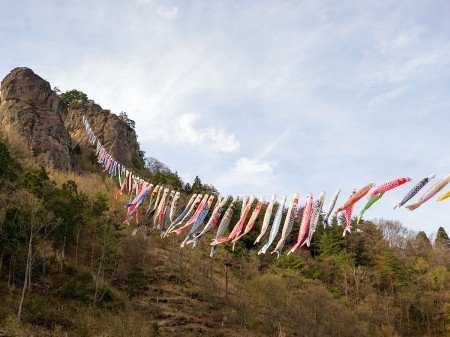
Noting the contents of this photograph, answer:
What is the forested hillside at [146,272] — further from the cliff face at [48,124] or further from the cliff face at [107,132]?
the cliff face at [107,132]

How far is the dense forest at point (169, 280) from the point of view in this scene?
85.3 ft

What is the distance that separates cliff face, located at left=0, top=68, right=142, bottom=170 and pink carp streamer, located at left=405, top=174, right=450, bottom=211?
44312 millimetres

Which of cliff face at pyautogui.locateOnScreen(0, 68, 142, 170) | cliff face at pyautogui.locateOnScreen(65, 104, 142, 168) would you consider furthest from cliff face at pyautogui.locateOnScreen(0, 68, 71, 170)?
cliff face at pyautogui.locateOnScreen(65, 104, 142, 168)

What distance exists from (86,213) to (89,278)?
5.76 metres

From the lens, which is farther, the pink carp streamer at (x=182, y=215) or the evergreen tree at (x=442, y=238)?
the evergreen tree at (x=442, y=238)

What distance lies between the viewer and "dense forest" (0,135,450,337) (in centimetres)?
2600

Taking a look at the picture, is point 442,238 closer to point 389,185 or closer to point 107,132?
point 107,132

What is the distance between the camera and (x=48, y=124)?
55250 mm

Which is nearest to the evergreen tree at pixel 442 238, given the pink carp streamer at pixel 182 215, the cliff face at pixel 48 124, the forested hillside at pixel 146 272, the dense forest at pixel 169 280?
the forested hillside at pixel 146 272

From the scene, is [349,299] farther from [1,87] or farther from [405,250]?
[1,87]

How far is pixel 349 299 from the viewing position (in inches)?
1700

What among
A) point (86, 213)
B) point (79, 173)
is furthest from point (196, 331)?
point (79, 173)

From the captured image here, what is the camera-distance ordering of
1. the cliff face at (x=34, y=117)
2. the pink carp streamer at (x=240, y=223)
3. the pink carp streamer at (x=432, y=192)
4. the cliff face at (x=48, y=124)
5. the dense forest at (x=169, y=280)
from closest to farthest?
the pink carp streamer at (x=432, y=192), the pink carp streamer at (x=240, y=223), the dense forest at (x=169, y=280), the cliff face at (x=34, y=117), the cliff face at (x=48, y=124)

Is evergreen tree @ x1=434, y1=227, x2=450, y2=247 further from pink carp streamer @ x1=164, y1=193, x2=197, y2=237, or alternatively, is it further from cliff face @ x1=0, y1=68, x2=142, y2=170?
pink carp streamer @ x1=164, y1=193, x2=197, y2=237
